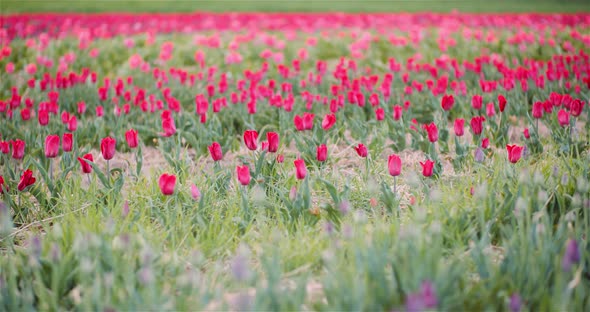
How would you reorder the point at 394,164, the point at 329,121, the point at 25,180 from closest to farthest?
the point at 394,164 → the point at 25,180 → the point at 329,121

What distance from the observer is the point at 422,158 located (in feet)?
11.1

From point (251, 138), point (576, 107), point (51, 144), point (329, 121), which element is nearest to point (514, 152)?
point (576, 107)

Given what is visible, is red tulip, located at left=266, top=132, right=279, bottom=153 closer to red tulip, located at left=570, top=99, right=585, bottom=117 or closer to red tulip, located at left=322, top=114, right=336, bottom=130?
red tulip, located at left=322, top=114, right=336, bottom=130

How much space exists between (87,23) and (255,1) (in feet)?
41.4

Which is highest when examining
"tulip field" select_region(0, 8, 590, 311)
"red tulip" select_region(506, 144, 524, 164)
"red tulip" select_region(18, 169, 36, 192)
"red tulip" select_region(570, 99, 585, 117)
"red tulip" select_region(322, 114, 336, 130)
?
"red tulip" select_region(570, 99, 585, 117)

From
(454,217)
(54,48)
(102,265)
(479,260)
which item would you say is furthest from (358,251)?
(54,48)

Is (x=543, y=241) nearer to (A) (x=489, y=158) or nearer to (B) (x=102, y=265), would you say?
(A) (x=489, y=158)

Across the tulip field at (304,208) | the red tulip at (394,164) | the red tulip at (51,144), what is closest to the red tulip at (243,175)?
the tulip field at (304,208)

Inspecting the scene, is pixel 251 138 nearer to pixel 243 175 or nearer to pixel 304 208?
pixel 243 175

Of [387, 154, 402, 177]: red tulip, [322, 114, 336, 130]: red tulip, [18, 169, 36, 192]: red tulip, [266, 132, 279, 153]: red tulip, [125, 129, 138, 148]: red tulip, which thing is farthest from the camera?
[322, 114, 336, 130]: red tulip

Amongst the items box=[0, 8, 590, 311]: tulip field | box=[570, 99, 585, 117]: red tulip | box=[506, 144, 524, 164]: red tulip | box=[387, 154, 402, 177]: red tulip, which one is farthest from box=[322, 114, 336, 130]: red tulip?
box=[570, 99, 585, 117]: red tulip

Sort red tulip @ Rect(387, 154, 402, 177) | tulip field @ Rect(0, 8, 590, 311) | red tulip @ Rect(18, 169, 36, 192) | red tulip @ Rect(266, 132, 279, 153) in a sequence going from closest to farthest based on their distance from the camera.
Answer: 1. tulip field @ Rect(0, 8, 590, 311)
2. red tulip @ Rect(387, 154, 402, 177)
3. red tulip @ Rect(18, 169, 36, 192)
4. red tulip @ Rect(266, 132, 279, 153)

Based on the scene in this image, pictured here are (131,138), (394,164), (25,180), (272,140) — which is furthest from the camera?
(131,138)

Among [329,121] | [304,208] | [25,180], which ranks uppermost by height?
[329,121]
